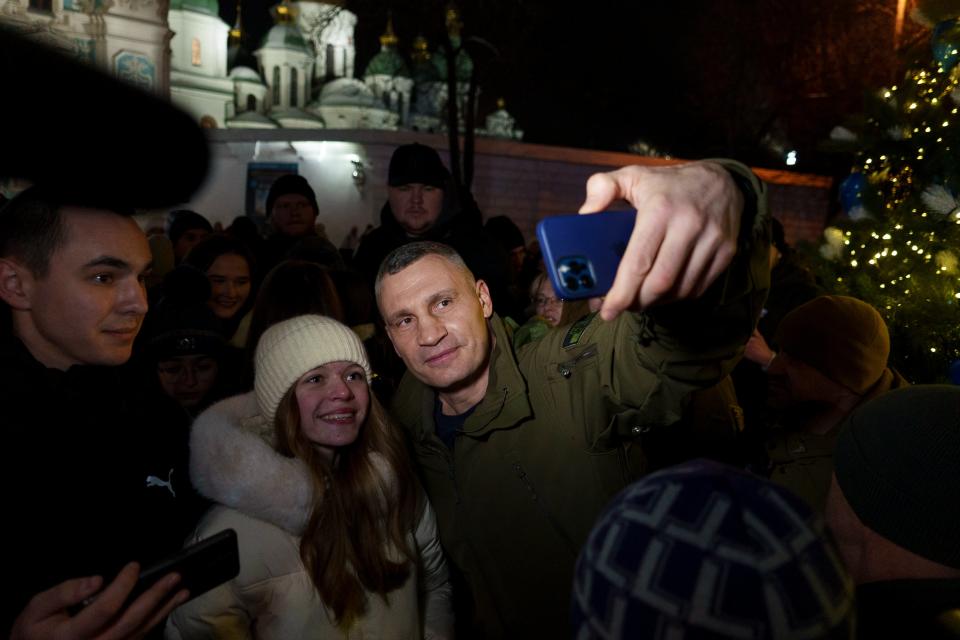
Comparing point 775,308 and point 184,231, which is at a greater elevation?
point 184,231

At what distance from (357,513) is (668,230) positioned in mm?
1771

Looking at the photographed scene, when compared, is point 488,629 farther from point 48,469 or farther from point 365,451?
point 48,469

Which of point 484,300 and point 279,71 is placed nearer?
point 484,300

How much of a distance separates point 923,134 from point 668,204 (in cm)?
303

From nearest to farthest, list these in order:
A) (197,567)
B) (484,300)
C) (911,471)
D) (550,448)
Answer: (911,471)
(197,567)
(550,448)
(484,300)

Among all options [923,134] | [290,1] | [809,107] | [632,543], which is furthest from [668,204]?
[290,1]

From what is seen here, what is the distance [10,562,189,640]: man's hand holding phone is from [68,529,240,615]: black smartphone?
13mm

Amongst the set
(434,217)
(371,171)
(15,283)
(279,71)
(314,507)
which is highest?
(279,71)

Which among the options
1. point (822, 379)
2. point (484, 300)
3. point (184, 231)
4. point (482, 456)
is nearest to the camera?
point (482, 456)

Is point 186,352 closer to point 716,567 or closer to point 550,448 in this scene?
point 550,448

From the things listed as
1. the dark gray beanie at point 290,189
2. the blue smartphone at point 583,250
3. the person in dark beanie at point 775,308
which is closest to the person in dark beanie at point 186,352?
the dark gray beanie at point 290,189

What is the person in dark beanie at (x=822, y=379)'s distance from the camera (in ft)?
9.78

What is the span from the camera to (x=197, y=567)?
1.56 meters

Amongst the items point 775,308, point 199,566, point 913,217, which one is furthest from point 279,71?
point 199,566
